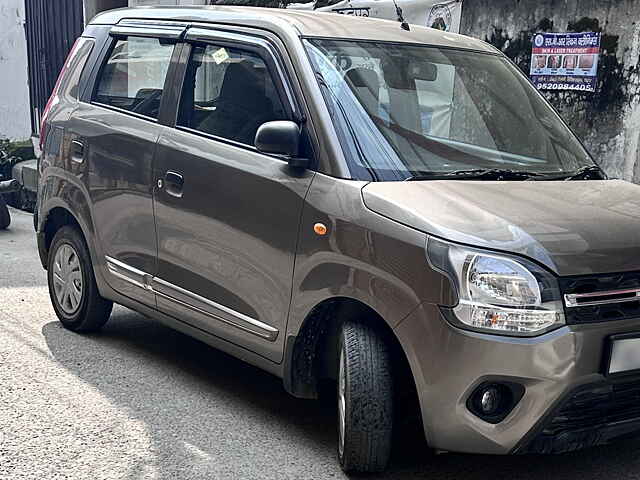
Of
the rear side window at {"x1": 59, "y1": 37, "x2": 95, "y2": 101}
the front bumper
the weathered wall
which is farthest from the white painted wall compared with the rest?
the front bumper

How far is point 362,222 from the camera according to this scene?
360 centimetres

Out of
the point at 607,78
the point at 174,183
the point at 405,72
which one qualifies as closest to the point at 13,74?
the point at 607,78

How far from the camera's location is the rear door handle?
211 inches

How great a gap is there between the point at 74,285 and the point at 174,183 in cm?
144

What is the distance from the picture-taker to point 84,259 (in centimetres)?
548

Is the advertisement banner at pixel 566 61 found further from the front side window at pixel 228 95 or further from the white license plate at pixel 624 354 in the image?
the white license plate at pixel 624 354

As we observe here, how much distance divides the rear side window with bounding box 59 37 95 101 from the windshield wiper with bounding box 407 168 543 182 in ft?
8.97

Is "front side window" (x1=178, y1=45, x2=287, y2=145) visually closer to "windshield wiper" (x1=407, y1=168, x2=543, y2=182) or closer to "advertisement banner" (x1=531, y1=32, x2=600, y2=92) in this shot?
"windshield wiper" (x1=407, y1=168, x2=543, y2=182)

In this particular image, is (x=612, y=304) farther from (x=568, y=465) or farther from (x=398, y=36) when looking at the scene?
(x=398, y=36)

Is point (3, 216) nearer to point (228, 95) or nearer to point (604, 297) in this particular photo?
point (228, 95)

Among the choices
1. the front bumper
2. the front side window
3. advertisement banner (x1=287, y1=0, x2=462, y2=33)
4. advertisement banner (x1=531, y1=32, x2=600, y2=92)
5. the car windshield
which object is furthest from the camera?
advertisement banner (x1=287, y1=0, x2=462, y2=33)

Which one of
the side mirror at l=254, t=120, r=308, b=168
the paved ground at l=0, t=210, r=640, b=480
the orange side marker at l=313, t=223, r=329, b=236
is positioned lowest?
the paved ground at l=0, t=210, r=640, b=480

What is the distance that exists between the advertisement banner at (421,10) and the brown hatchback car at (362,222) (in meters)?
4.04

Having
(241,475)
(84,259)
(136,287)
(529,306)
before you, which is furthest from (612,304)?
(84,259)
